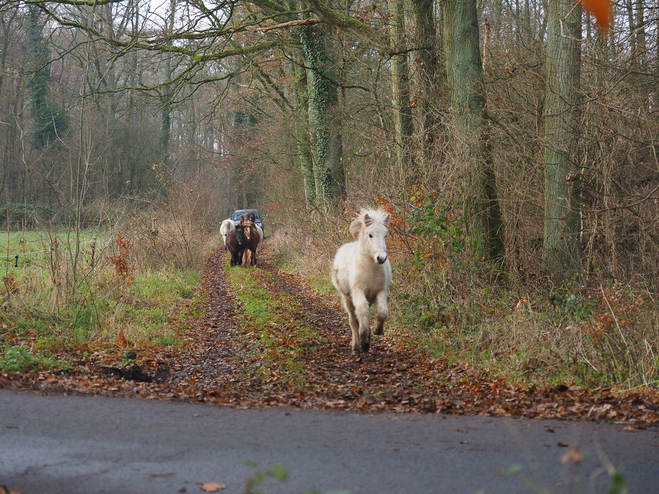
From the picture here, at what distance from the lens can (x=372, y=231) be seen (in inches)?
381

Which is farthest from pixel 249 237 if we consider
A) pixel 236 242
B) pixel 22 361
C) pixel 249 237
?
pixel 22 361

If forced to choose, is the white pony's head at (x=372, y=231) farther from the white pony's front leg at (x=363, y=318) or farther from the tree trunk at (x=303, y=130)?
the tree trunk at (x=303, y=130)

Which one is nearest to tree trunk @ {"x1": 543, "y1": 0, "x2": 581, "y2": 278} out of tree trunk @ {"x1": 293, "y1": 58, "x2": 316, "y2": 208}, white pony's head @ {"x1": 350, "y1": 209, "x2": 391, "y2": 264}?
white pony's head @ {"x1": 350, "y1": 209, "x2": 391, "y2": 264}

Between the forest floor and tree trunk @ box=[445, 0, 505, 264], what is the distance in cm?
277

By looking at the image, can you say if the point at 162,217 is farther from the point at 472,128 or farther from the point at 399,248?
the point at 472,128

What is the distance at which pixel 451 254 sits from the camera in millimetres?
11562

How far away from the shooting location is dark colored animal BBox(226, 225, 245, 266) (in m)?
23.2

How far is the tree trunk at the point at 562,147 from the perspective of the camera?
11.1 meters

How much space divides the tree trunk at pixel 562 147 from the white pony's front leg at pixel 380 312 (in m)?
3.39

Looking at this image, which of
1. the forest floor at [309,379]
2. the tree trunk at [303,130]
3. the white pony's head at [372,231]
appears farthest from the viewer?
the tree trunk at [303,130]

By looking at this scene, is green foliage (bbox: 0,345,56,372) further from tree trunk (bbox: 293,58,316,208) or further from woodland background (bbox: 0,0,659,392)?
tree trunk (bbox: 293,58,316,208)

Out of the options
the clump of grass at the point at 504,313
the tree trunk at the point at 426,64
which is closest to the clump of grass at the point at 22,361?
the clump of grass at the point at 504,313

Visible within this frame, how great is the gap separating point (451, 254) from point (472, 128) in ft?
7.89

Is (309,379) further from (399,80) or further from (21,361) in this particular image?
(399,80)
